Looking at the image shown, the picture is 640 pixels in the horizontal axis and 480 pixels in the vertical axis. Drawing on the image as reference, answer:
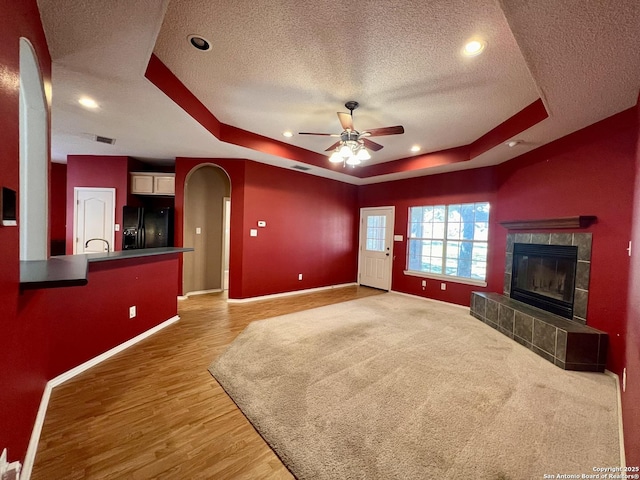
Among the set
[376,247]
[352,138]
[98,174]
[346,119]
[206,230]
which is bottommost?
[376,247]

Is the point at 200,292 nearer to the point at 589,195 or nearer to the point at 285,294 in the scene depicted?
the point at 285,294

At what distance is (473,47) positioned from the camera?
1982 mm

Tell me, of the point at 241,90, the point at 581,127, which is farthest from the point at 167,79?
the point at 581,127

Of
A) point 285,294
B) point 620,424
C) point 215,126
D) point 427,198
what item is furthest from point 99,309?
point 427,198

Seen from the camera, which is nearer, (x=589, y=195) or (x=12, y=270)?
(x=12, y=270)

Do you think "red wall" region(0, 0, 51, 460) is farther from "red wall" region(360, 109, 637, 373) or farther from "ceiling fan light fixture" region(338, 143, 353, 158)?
"red wall" region(360, 109, 637, 373)

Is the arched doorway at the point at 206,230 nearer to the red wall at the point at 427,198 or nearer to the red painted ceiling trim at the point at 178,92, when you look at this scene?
the red painted ceiling trim at the point at 178,92

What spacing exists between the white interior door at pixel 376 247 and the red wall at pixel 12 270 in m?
5.53

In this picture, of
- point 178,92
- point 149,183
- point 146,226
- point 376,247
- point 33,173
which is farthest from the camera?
point 376,247

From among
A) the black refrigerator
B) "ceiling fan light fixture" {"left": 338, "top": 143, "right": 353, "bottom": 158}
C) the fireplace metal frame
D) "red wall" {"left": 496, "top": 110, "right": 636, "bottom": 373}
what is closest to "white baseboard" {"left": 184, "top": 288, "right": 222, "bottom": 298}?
the black refrigerator

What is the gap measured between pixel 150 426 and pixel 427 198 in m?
5.30

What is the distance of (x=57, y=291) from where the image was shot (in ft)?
6.72

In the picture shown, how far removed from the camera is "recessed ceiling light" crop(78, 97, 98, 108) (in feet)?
8.42

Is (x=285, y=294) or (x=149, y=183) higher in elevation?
(x=149, y=183)
